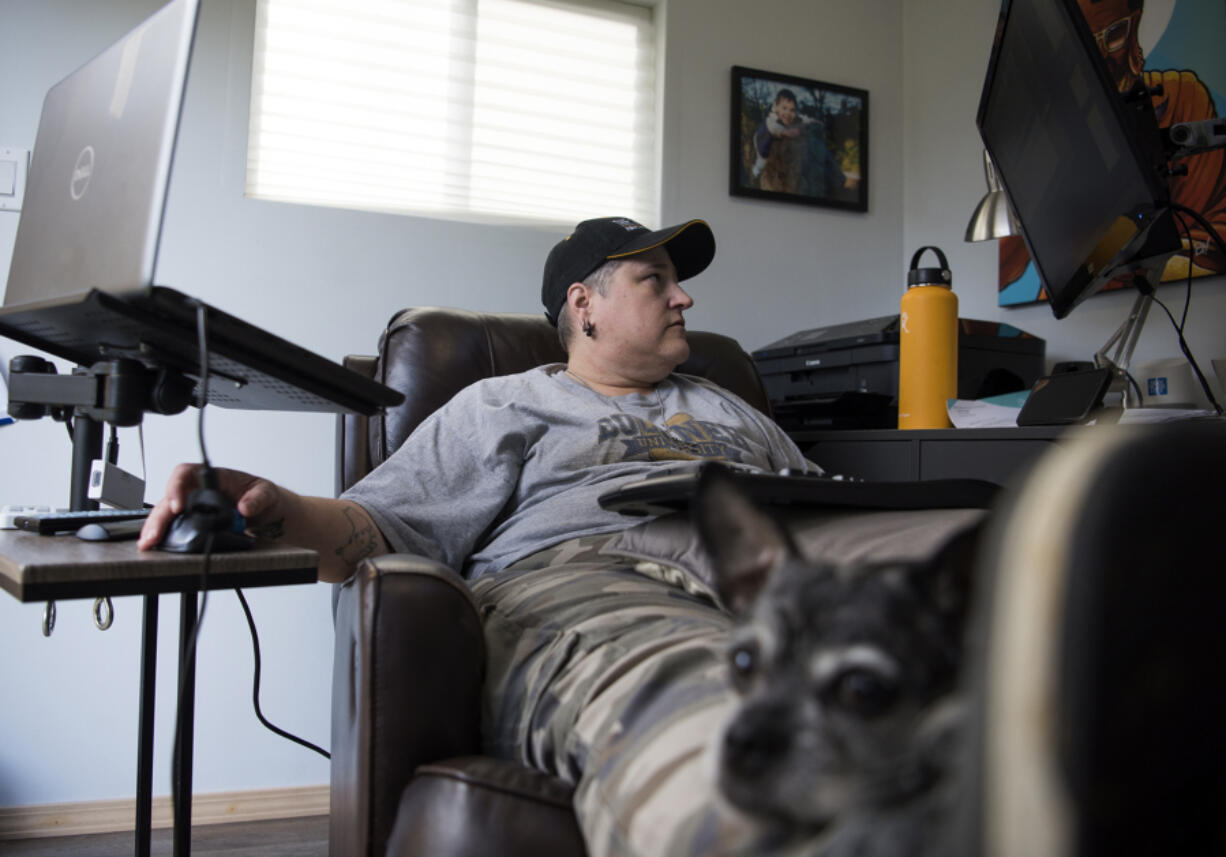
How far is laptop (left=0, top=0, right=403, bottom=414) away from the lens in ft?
2.53

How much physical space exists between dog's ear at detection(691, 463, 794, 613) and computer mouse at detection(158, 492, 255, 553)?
468mm

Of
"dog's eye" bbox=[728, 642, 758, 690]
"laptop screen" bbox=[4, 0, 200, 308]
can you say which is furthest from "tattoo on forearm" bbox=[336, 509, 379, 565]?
"dog's eye" bbox=[728, 642, 758, 690]

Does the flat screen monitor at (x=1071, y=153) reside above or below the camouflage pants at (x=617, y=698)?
above

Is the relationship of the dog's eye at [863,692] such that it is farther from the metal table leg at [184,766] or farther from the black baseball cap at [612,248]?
Result: the black baseball cap at [612,248]

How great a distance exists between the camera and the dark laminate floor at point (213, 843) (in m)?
1.67

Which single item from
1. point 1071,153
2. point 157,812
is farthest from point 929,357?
point 157,812

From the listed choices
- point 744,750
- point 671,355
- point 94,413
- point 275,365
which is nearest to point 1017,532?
point 744,750

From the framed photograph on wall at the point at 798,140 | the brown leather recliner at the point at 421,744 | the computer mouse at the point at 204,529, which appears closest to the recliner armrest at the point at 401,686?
the brown leather recliner at the point at 421,744

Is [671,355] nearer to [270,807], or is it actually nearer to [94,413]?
[94,413]

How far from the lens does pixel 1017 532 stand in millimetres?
371

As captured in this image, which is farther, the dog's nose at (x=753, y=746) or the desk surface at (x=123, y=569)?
the desk surface at (x=123, y=569)

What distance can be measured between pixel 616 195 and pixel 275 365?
159cm

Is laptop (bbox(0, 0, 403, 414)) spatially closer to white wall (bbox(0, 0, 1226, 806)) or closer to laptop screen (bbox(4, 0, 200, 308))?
laptop screen (bbox(4, 0, 200, 308))

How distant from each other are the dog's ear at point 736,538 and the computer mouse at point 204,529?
0.47 m
